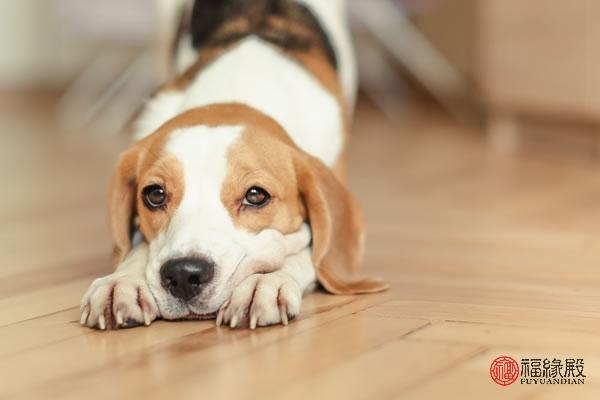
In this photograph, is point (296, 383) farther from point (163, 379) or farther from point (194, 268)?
point (194, 268)

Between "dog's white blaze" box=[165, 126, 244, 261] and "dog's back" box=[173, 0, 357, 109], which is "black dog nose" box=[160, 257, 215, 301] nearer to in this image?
"dog's white blaze" box=[165, 126, 244, 261]

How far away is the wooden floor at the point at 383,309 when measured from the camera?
6.56 ft

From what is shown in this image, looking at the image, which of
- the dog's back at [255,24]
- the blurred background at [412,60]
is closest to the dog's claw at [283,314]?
the dog's back at [255,24]

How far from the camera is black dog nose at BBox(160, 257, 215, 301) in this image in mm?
2293

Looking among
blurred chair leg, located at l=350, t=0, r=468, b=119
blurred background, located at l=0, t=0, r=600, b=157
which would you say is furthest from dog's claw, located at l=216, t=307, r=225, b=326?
blurred chair leg, located at l=350, t=0, r=468, b=119

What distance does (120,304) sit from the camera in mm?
2355

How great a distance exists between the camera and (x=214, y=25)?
363 cm

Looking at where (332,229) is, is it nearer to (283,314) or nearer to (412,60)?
(283,314)

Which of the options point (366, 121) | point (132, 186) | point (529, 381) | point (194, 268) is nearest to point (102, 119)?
point (366, 121)

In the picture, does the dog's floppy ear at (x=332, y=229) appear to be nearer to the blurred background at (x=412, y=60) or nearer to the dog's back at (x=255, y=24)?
the dog's back at (x=255, y=24)

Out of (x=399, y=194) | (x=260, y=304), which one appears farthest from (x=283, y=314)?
(x=399, y=194)

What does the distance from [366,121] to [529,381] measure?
5047mm

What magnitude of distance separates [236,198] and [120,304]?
36cm

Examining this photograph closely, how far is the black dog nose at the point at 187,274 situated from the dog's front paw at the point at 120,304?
0.07 m
